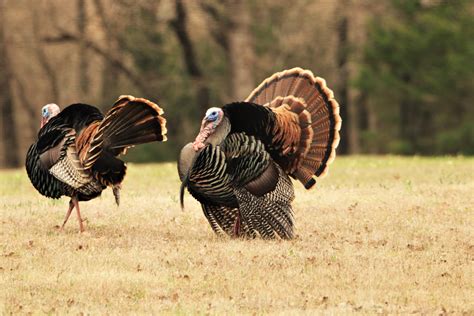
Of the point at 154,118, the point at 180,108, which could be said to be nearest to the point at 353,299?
the point at 154,118

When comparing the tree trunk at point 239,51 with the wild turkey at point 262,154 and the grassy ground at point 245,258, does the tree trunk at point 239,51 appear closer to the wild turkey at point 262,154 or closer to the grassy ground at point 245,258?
the grassy ground at point 245,258

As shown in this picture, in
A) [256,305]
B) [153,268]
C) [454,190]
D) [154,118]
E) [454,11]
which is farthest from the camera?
[454,11]

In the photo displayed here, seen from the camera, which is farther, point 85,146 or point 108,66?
point 108,66

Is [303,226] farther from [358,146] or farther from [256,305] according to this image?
[358,146]

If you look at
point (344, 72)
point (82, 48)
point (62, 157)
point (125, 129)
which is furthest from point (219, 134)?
point (344, 72)

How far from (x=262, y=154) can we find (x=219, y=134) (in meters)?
0.61

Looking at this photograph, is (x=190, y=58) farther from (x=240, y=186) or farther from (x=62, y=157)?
(x=240, y=186)

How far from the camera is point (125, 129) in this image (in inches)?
477

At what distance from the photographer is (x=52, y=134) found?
491 inches

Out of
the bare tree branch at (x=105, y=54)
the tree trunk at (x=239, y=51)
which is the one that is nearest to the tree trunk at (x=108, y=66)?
the bare tree branch at (x=105, y=54)

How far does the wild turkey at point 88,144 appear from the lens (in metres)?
→ 12.0

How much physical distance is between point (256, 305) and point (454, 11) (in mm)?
28438

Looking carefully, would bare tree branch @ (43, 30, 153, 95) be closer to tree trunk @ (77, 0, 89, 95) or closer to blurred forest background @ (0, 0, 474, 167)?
blurred forest background @ (0, 0, 474, 167)

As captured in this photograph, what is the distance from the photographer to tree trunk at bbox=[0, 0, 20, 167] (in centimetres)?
3758
